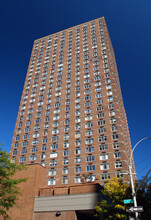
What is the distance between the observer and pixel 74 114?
220 ft

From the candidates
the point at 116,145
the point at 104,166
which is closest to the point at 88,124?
the point at 116,145

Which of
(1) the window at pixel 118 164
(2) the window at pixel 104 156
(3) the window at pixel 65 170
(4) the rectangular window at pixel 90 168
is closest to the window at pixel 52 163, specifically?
(3) the window at pixel 65 170

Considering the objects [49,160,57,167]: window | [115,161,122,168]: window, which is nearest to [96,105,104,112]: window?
[115,161,122,168]: window

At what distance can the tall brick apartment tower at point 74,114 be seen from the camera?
2192 inches

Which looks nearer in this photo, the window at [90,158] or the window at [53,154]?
the window at [90,158]

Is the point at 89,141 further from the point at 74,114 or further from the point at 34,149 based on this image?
the point at 34,149

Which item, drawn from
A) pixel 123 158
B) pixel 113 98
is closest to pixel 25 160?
pixel 123 158

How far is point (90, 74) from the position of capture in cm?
7450

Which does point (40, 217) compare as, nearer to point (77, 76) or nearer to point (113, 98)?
point (113, 98)

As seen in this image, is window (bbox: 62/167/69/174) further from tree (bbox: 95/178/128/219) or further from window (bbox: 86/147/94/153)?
tree (bbox: 95/178/128/219)

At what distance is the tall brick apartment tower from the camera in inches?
2192

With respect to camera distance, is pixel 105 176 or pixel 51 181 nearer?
pixel 105 176

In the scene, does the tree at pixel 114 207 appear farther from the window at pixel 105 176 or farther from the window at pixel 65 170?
the window at pixel 65 170

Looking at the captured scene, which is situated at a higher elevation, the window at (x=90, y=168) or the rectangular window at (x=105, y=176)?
the window at (x=90, y=168)
